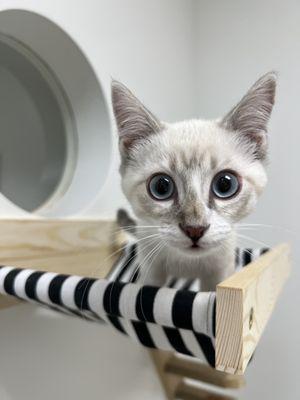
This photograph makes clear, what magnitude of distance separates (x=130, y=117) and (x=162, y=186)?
0.53ft

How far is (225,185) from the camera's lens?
69cm

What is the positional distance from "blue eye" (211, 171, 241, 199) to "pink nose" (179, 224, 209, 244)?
0.30 feet

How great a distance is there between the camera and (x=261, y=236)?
5.27ft

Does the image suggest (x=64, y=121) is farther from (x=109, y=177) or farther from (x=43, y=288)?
(x=43, y=288)

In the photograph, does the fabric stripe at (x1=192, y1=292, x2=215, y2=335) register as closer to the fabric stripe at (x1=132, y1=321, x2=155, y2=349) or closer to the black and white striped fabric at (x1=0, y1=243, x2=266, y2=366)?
the black and white striped fabric at (x1=0, y1=243, x2=266, y2=366)

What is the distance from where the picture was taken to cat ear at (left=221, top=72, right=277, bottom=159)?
69 cm

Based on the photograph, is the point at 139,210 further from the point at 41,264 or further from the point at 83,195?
the point at 83,195

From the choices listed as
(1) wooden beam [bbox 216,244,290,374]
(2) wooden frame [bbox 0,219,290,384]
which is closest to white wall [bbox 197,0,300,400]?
(2) wooden frame [bbox 0,219,290,384]

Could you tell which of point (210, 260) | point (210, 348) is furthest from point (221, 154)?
point (210, 348)

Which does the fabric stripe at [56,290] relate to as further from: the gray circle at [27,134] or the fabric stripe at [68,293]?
the gray circle at [27,134]

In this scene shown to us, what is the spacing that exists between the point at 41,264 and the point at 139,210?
327mm

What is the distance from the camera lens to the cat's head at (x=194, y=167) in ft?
2.09

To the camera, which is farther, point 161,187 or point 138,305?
point 161,187

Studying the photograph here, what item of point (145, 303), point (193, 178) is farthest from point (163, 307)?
point (193, 178)
